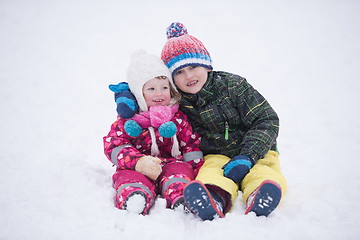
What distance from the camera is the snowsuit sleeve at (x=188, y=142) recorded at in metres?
2.42

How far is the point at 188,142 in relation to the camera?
250 cm

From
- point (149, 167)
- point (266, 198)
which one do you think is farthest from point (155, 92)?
point (266, 198)

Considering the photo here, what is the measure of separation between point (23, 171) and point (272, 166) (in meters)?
1.81

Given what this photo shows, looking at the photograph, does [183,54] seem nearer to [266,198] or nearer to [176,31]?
[176,31]

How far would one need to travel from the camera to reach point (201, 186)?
170 cm

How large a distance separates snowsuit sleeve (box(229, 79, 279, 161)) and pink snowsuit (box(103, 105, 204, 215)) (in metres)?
0.40

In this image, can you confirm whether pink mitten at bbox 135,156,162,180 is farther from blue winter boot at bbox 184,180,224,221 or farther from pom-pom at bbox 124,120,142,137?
blue winter boot at bbox 184,180,224,221

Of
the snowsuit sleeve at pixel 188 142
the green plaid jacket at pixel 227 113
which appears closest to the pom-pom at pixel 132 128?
the snowsuit sleeve at pixel 188 142

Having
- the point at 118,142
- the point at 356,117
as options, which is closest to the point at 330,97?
the point at 356,117

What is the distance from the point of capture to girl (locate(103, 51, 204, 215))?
6.89ft

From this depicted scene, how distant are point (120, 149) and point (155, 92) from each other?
0.49 m

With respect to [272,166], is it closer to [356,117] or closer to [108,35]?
[356,117]

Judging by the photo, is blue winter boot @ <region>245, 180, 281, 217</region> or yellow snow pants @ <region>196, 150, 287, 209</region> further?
yellow snow pants @ <region>196, 150, 287, 209</region>

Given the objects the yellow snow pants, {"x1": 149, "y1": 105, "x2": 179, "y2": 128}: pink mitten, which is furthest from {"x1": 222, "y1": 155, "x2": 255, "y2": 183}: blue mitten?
{"x1": 149, "y1": 105, "x2": 179, "y2": 128}: pink mitten
